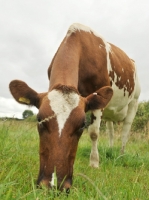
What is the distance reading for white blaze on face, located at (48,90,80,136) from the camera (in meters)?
3.38

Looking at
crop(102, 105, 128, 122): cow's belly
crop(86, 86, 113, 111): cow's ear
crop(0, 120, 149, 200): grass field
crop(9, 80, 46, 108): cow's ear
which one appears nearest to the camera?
crop(0, 120, 149, 200): grass field

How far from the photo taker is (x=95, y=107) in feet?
14.6

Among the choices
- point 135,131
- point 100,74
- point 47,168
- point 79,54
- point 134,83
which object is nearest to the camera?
point 47,168

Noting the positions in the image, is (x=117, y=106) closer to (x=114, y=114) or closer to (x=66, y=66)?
(x=114, y=114)

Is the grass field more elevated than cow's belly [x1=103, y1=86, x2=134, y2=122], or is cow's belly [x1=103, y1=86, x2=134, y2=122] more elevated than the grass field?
cow's belly [x1=103, y1=86, x2=134, y2=122]

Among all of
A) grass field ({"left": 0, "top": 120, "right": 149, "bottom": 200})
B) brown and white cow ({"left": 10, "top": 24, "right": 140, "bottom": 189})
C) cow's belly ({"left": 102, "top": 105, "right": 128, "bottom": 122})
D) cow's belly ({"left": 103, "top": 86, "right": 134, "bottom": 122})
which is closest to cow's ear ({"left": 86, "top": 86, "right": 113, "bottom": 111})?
brown and white cow ({"left": 10, "top": 24, "right": 140, "bottom": 189})

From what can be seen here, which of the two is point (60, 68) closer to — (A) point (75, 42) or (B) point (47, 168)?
(A) point (75, 42)

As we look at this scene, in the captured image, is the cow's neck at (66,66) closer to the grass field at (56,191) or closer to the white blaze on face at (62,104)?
the white blaze on face at (62,104)

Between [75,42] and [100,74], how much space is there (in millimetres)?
804

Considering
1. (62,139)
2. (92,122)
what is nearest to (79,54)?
(92,122)

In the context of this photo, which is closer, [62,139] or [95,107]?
[62,139]

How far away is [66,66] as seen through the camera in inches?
194

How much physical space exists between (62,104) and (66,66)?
145 cm

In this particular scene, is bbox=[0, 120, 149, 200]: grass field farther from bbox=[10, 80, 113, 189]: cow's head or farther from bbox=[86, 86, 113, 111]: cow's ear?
bbox=[86, 86, 113, 111]: cow's ear
